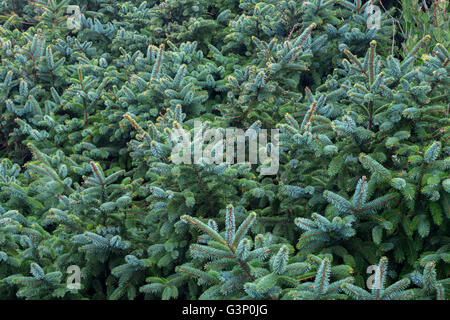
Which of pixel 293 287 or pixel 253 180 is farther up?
pixel 253 180

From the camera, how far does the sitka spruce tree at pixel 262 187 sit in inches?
89.9

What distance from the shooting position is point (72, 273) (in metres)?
2.73

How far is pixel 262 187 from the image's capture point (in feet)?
9.72

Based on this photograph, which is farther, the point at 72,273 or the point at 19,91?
the point at 19,91

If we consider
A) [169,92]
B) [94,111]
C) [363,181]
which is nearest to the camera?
[363,181]

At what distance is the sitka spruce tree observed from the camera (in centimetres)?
228

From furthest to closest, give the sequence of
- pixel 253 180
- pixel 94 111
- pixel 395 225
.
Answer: pixel 94 111
pixel 253 180
pixel 395 225

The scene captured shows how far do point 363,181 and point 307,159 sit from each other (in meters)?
0.64

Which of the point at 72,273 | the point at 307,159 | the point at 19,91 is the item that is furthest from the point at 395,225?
the point at 19,91

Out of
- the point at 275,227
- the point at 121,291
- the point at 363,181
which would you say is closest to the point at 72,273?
the point at 121,291
